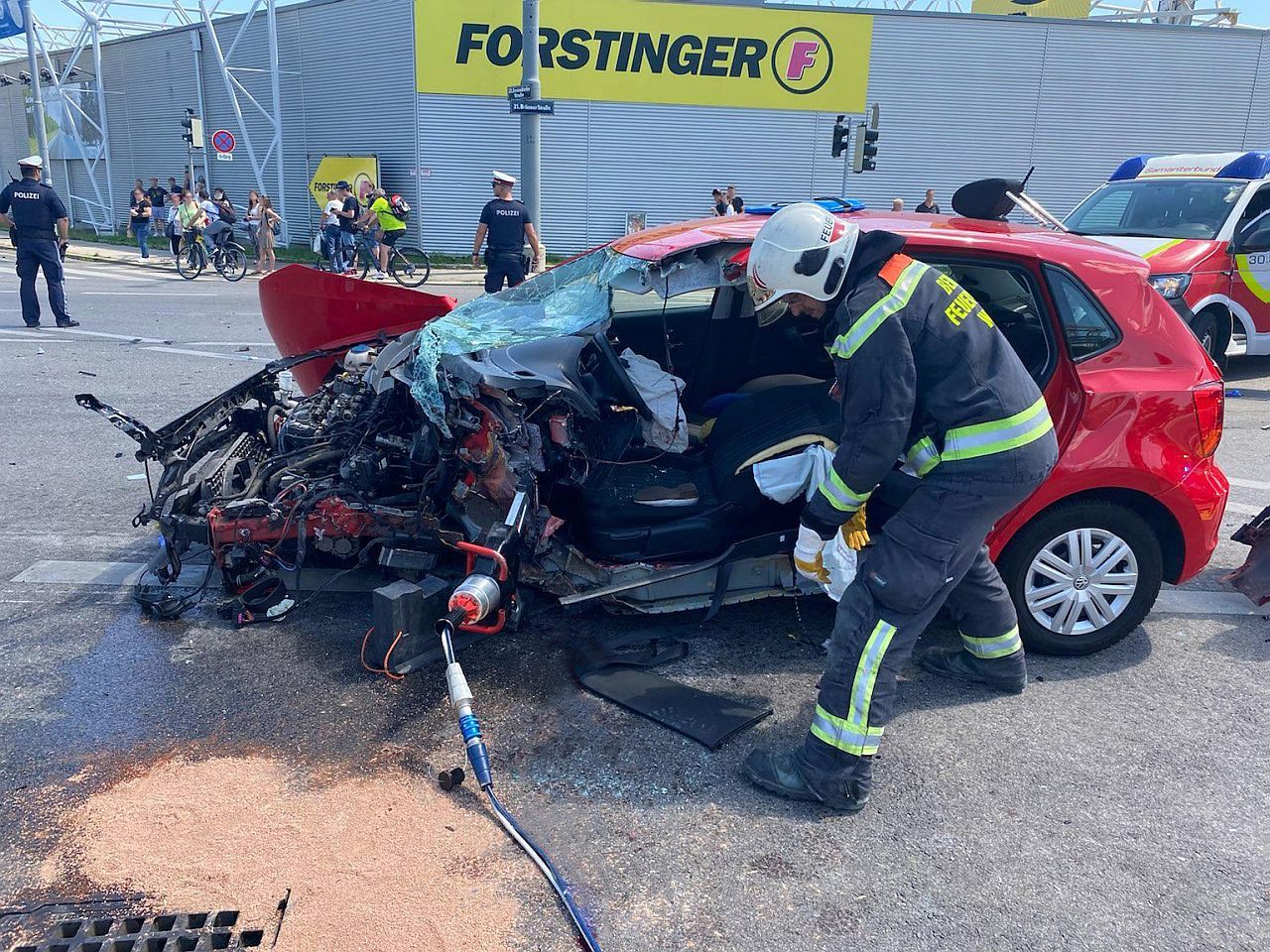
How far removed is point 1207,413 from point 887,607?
177cm

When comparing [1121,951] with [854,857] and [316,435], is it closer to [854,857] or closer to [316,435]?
[854,857]

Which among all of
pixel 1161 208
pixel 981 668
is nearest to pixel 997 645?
pixel 981 668

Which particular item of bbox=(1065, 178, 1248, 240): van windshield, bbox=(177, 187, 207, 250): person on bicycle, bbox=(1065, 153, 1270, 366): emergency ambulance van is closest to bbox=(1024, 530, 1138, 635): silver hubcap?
bbox=(1065, 153, 1270, 366): emergency ambulance van

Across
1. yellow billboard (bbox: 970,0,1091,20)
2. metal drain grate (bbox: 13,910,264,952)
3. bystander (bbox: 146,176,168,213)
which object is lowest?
metal drain grate (bbox: 13,910,264,952)

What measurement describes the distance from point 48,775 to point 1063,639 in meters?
3.70

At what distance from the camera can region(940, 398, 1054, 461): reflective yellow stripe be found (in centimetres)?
291

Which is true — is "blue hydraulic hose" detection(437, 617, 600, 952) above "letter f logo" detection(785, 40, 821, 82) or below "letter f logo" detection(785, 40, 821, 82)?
below

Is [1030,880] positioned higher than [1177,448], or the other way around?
[1177,448]

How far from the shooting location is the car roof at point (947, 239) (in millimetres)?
3613

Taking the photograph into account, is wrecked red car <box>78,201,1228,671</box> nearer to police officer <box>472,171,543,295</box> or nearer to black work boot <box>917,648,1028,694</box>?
black work boot <box>917,648,1028,694</box>

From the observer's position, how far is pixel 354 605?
4160mm

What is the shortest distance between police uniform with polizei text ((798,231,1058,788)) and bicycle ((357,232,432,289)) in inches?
645

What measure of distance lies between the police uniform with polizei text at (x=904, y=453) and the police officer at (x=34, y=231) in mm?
10602

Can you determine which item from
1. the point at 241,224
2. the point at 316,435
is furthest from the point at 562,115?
the point at 316,435
